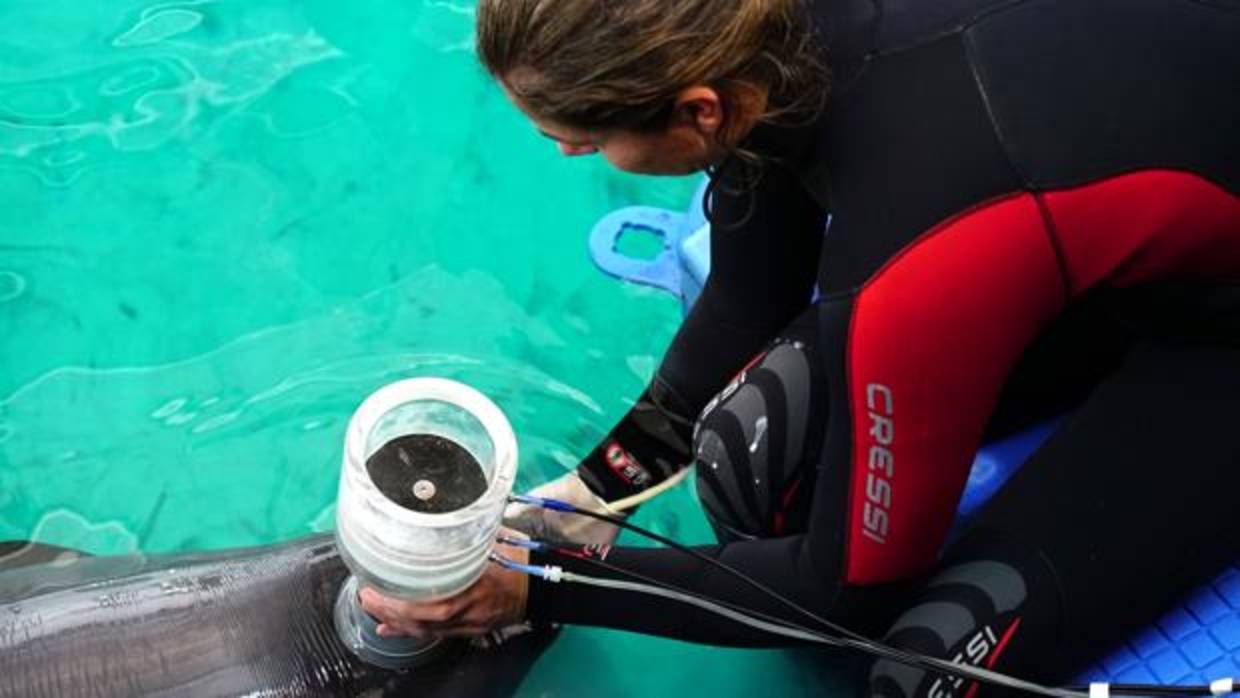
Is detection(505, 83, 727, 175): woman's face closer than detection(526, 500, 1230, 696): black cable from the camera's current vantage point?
Yes

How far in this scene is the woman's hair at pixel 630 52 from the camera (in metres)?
1.36

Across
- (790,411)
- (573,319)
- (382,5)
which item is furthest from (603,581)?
(382,5)

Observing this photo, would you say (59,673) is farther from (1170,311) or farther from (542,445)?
(1170,311)

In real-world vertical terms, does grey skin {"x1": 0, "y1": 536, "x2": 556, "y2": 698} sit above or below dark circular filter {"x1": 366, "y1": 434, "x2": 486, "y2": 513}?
below

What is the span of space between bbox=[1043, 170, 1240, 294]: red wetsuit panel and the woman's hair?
36 centimetres

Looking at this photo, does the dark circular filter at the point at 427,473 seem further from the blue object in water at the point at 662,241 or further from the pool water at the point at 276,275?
the blue object in water at the point at 662,241

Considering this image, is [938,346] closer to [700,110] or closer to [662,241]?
[700,110]

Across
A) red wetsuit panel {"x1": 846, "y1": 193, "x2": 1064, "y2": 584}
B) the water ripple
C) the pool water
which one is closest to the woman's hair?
red wetsuit panel {"x1": 846, "y1": 193, "x2": 1064, "y2": 584}

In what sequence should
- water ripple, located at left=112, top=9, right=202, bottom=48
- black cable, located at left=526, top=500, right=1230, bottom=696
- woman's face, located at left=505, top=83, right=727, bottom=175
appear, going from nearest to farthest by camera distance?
woman's face, located at left=505, top=83, right=727, bottom=175 < black cable, located at left=526, top=500, right=1230, bottom=696 < water ripple, located at left=112, top=9, right=202, bottom=48

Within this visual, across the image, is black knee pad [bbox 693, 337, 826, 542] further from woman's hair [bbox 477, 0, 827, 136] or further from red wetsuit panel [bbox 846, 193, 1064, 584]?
woman's hair [bbox 477, 0, 827, 136]

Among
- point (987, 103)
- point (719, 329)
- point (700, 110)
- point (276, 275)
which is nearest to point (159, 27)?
point (276, 275)

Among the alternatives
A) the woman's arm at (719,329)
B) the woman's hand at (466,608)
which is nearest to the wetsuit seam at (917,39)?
the woman's arm at (719,329)

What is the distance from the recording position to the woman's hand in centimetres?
162

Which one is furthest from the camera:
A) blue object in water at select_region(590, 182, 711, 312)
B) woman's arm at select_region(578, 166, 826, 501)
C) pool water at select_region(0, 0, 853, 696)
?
blue object in water at select_region(590, 182, 711, 312)
